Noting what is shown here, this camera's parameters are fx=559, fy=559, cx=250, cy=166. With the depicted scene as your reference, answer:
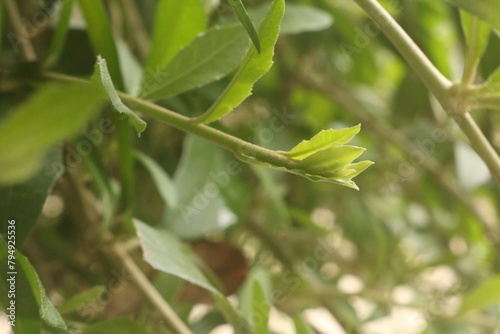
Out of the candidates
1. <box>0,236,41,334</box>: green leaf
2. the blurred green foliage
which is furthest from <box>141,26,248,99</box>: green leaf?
<box>0,236,41,334</box>: green leaf

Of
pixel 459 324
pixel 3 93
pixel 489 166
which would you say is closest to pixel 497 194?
pixel 459 324

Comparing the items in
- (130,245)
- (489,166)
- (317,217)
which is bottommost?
(317,217)

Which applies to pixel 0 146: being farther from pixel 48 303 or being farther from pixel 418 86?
pixel 418 86

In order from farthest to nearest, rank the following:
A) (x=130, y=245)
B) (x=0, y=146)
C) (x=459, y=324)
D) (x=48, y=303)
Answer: (x=459, y=324) < (x=130, y=245) < (x=48, y=303) < (x=0, y=146)

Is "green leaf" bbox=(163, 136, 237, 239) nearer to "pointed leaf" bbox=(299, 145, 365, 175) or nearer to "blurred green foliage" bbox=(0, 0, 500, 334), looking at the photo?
"blurred green foliage" bbox=(0, 0, 500, 334)

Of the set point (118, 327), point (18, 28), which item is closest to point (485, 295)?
point (118, 327)

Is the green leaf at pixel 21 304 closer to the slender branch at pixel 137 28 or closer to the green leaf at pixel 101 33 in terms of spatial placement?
the green leaf at pixel 101 33

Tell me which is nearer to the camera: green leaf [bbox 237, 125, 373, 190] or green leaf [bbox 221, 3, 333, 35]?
green leaf [bbox 237, 125, 373, 190]
